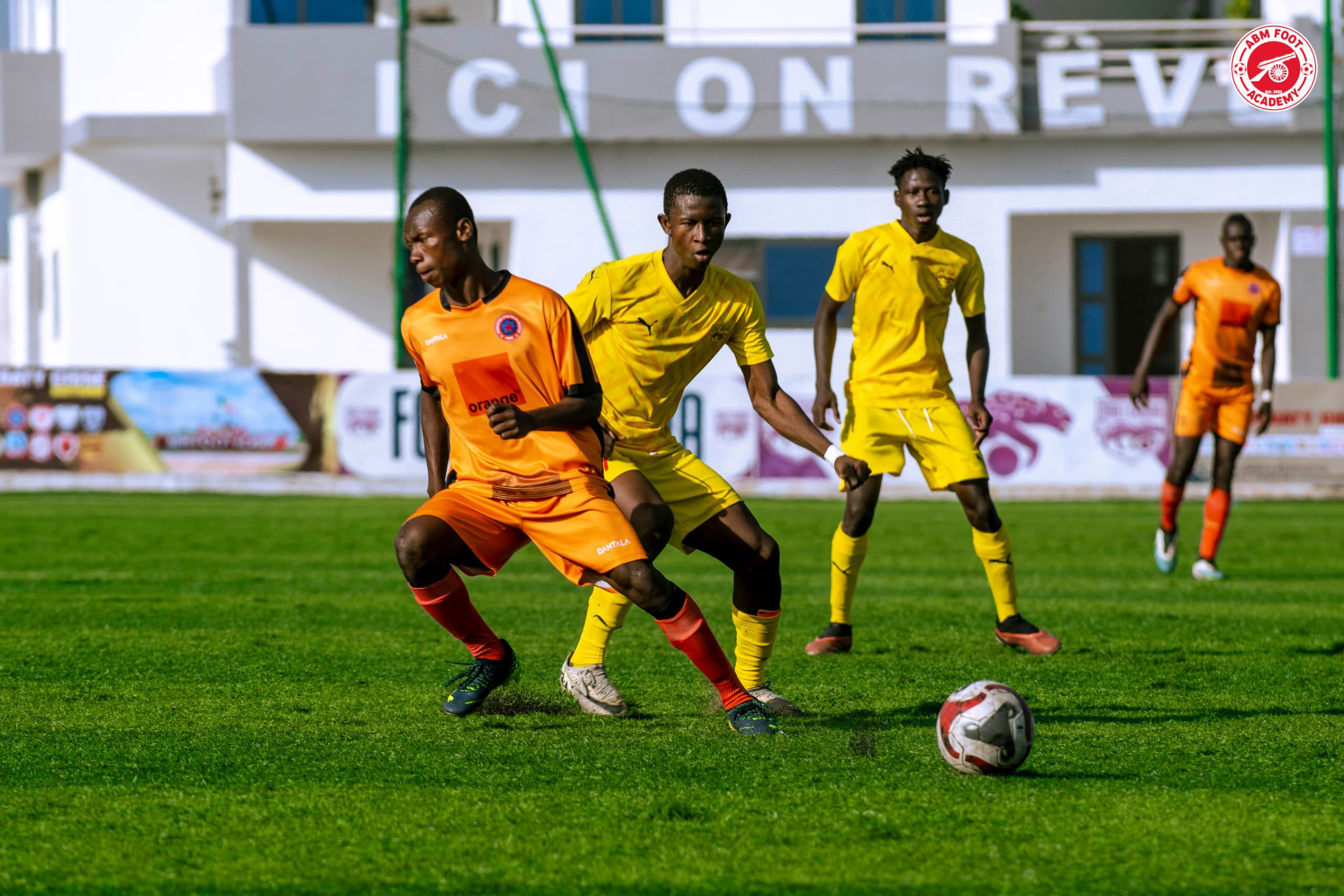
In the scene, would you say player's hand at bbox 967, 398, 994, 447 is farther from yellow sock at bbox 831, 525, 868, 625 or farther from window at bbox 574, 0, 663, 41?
window at bbox 574, 0, 663, 41

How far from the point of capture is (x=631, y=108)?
22766 millimetres

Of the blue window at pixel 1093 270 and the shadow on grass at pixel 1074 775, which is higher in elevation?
the blue window at pixel 1093 270

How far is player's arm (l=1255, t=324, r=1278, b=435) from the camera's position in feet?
34.9

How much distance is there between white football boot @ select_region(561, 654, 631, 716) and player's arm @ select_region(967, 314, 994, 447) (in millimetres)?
2496

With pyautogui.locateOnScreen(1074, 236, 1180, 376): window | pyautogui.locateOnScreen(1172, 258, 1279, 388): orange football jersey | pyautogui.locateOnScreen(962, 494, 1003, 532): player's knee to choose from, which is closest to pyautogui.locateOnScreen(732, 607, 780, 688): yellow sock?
pyautogui.locateOnScreen(962, 494, 1003, 532): player's knee

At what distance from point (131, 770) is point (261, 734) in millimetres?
629

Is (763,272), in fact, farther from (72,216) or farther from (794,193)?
(72,216)

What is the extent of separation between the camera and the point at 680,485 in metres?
5.86

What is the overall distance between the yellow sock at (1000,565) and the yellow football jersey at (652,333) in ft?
6.79

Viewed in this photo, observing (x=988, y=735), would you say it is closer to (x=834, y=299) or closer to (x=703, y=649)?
(x=703, y=649)

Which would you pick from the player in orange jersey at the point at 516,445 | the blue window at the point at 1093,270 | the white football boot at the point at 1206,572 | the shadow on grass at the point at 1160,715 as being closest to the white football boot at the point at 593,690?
the player in orange jersey at the point at 516,445

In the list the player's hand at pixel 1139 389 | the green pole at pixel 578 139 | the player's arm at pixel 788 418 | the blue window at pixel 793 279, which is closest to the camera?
the player's arm at pixel 788 418

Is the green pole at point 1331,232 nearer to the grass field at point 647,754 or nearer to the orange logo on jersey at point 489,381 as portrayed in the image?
the grass field at point 647,754

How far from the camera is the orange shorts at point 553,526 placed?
209 inches
